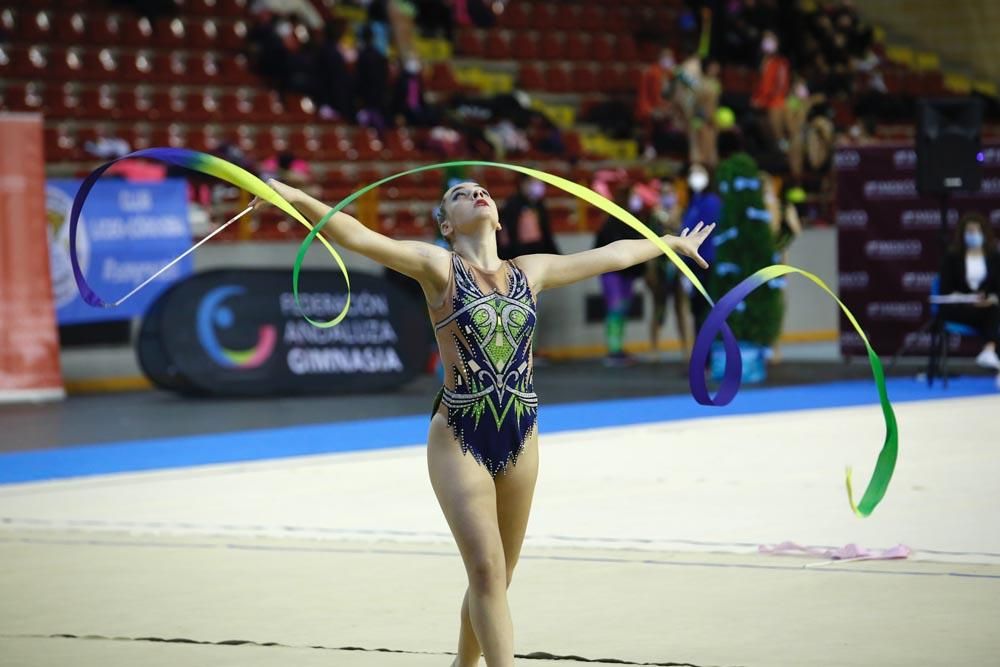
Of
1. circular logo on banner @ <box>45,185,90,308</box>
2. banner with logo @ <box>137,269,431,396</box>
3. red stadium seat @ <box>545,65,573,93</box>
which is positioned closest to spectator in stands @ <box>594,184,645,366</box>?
banner with logo @ <box>137,269,431,396</box>

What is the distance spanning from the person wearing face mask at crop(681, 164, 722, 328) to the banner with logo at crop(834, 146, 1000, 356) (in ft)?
7.88

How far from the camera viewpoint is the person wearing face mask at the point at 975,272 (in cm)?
1617

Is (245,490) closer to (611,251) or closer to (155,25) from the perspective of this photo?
(611,251)

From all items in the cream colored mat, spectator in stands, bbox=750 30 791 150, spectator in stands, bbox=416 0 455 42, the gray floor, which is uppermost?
spectator in stands, bbox=416 0 455 42

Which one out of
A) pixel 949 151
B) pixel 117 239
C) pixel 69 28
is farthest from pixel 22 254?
pixel 949 151

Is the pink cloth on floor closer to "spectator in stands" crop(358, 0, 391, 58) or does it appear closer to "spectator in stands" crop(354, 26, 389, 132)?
"spectator in stands" crop(354, 26, 389, 132)

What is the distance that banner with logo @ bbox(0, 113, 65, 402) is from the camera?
15.7 metres

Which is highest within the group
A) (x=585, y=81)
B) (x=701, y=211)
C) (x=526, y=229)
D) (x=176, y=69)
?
(x=176, y=69)

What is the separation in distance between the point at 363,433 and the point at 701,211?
492cm

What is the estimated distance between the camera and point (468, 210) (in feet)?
16.5

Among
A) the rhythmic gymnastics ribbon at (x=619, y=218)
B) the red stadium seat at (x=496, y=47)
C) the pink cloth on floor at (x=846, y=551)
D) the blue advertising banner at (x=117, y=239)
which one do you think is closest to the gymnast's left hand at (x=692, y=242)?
the rhythmic gymnastics ribbon at (x=619, y=218)

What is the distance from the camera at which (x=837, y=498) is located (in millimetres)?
9398

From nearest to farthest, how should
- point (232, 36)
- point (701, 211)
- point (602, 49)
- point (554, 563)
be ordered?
point (554, 563) < point (701, 211) < point (232, 36) < point (602, 49)

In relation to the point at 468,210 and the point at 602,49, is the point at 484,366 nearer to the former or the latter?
the point at 468,210
